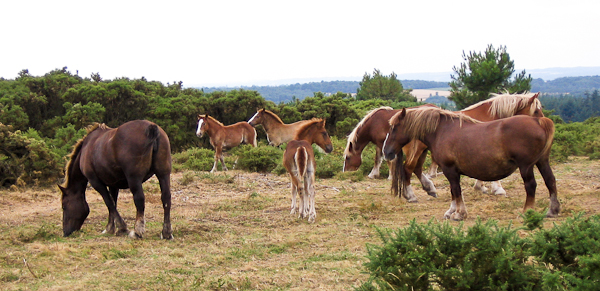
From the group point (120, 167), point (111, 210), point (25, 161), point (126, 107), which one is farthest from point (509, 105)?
point (126, 107)

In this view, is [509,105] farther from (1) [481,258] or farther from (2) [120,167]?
(2) [120,167]

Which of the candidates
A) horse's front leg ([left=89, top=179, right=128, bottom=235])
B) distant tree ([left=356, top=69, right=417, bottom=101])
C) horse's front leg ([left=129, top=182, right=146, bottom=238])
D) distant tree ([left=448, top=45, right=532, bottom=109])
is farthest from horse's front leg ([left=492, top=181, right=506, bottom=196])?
distant tree ([left=356, top=69, right=417, bottom=101])

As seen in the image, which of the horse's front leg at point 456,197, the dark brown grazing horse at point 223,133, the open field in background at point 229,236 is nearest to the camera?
the open field in background at point 229,236

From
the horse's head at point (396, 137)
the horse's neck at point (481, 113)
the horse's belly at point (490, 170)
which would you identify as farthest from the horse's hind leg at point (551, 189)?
the horse's neck at point (481, 113)

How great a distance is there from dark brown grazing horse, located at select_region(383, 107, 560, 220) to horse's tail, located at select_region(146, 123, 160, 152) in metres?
3.89

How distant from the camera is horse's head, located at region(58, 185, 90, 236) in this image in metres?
7.54

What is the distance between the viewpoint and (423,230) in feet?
13.3

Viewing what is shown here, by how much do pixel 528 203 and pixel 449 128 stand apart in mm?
1620

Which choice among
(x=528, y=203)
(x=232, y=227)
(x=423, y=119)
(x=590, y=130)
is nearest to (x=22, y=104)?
(x=232, y=227)

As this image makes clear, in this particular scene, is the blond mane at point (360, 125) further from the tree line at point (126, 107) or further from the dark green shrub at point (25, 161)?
the tree line at point (126, 107)

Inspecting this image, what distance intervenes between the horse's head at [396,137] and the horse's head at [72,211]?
5.02 m

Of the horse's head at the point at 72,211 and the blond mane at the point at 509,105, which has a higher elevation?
the blond mane at the point at 509,105

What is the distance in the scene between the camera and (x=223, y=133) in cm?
1792

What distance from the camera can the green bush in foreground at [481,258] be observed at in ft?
12.0
